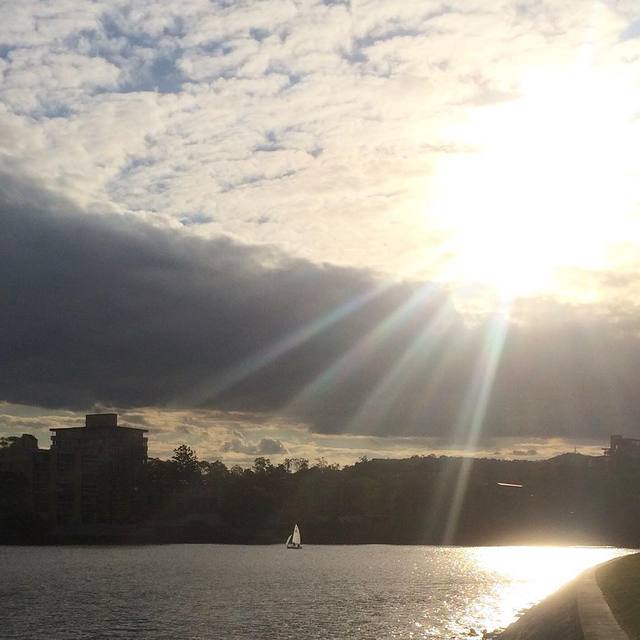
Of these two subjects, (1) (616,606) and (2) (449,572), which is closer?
(1) (616,606)

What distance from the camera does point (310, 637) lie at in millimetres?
73000

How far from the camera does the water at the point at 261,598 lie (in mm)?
77375

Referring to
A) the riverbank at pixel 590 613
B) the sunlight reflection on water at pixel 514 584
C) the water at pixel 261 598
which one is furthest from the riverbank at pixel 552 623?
the sunlight reflection on water at pixel 514 584

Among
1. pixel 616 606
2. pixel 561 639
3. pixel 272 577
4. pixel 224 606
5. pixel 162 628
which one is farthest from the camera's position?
pixel 272 577

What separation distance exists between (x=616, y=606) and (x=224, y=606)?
49.0 m

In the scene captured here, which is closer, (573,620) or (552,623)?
(573,620)

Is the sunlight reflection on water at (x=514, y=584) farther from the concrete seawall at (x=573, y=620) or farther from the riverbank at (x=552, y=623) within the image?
the concrete seawall at (x=573, y=620)

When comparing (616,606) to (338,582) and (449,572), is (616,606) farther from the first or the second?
(449,572)

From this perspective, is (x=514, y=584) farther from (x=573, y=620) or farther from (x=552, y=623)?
(x=573, y=620)

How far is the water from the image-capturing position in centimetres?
7738

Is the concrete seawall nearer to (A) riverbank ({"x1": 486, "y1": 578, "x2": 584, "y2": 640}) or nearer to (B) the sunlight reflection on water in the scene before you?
(A) riverbank ({"x1": 486, "y1": 578, "x2": 584, "y2": 640})

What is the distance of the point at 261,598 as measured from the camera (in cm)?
10362

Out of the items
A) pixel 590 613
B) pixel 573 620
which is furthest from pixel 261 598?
pixel 590 613

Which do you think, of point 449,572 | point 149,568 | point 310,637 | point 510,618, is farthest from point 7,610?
point 449,572
